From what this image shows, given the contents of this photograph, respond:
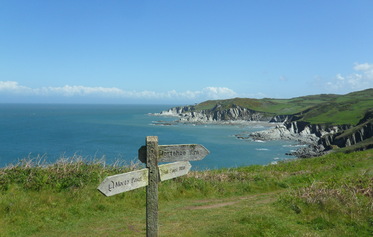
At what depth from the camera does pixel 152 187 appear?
696 cm

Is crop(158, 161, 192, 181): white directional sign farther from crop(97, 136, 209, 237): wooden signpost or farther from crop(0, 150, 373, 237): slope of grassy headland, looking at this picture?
crop(0, 150, 373, 237): slope of grassy headland

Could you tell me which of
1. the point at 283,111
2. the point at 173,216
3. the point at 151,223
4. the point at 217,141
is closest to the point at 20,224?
the point at 173,216

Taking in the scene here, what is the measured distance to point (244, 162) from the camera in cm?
6681

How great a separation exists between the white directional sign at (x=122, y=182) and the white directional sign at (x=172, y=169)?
0.43 m

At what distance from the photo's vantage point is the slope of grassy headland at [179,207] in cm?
933

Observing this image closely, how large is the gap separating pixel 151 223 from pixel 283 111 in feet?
614

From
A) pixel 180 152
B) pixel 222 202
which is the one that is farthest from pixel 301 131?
pixel 180 152

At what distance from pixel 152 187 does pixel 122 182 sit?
2.78 ft

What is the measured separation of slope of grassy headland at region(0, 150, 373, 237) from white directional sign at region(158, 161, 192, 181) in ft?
8.96

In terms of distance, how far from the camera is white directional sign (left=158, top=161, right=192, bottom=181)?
277 inches

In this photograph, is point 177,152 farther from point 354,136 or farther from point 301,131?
point 301,131

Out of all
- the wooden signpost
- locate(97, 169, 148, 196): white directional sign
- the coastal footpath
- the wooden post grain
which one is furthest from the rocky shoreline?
locate(97, 169, 148, 196): white directional sign

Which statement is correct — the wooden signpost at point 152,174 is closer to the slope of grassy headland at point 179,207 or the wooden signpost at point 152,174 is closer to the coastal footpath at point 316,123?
the slope of grassy headland at point 179,207

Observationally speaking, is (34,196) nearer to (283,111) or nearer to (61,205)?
(61,205)
